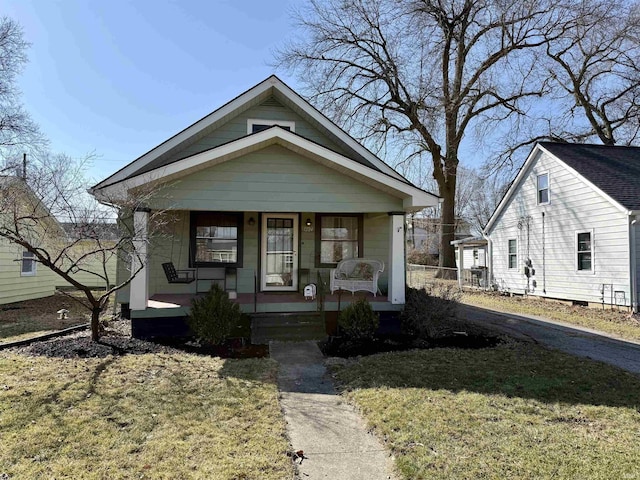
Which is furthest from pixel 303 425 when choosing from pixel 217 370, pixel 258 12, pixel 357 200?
pixel 258 12

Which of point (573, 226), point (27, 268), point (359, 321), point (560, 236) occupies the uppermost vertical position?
point (573, 226)

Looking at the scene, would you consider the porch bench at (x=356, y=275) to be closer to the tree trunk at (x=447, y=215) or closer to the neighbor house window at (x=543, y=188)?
the neighbor house window at (x=543, y=188)

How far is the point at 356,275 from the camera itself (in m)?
9.77

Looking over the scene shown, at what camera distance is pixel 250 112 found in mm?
9984

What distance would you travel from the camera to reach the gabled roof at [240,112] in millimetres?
9125

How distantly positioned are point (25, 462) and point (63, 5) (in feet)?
37.3

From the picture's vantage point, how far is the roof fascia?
7164mm

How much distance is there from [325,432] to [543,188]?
14.7 meters

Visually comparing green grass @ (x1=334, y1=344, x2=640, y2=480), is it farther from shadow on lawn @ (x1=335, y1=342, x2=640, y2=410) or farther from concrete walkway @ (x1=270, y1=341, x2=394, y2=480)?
concrete walkway @ (x1=270, y1=341, x2=394, y2=480)

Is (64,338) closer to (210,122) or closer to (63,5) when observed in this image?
(210,122)

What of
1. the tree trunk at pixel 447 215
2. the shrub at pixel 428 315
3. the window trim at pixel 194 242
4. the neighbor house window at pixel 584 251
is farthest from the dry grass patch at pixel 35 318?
the tree trunk at pixel 447 215

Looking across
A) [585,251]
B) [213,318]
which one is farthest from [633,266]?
[213,318]

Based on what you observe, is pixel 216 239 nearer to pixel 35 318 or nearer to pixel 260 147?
pixel 260 147

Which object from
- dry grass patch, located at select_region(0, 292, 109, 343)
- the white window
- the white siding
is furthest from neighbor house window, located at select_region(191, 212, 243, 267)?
the white siding
